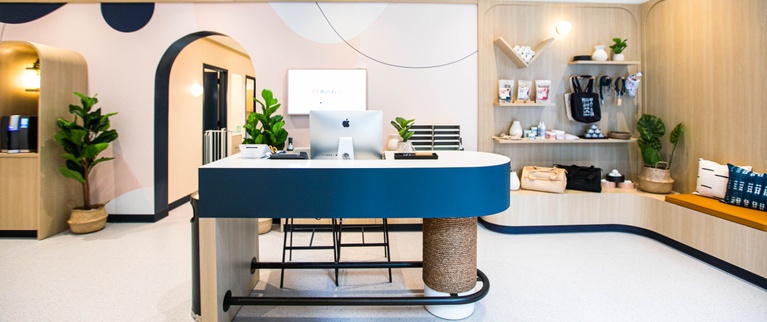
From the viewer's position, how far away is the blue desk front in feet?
6.84

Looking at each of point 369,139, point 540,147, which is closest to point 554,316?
point 369,139

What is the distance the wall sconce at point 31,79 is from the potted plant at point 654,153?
706 cm

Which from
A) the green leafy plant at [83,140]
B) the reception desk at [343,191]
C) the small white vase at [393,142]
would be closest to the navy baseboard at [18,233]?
the green leafy plant at [83,140]

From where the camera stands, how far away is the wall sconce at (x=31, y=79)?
4422 millimetres

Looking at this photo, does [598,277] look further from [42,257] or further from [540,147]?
[42,257]

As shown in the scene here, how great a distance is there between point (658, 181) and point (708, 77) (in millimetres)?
1178

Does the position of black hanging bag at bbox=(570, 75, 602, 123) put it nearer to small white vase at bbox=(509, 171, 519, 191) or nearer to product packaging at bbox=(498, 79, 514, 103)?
product packaging at bbox=(498, 79, 514, 103)

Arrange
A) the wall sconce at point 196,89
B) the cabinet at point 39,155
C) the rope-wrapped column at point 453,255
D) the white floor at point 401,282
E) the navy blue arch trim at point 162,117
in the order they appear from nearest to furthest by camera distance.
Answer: the rope-wrapped column at point 453,255, the white floor at point 401,282, the cabinet at point 39,155, the navy blue arch trim at point 162,117, the wall sconce at point 196,89

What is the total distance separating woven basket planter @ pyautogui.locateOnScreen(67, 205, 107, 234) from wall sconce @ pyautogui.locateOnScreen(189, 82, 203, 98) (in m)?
2.30

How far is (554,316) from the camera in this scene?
2516mm

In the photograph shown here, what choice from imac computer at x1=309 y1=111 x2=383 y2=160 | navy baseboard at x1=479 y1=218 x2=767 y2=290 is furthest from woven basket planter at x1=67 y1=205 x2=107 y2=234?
navy baseboard at x1=479 y1=218 x2=767 y2=290

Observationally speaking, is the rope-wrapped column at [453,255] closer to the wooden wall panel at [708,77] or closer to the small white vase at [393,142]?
the small white vase at [393,142]

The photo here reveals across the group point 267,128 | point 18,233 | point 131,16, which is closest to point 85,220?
point 18,233

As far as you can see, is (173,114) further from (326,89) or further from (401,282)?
(401,282)
